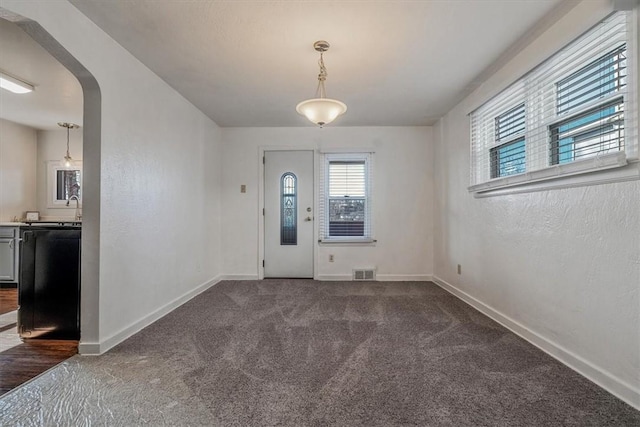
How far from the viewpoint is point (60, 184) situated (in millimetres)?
5094

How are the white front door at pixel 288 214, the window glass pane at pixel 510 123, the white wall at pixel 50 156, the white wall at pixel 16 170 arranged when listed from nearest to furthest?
1. the window glass pane at pixel 510 123
2. the white wall at pixel 16 170
3. the white front door at pixel 288 214
4. the white wall at pixel 50 156

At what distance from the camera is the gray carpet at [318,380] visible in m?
1.57

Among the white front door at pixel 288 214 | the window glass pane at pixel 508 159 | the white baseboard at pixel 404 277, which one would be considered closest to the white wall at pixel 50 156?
the white front door at pixel 288 214

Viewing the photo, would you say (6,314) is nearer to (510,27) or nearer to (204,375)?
(204,375)

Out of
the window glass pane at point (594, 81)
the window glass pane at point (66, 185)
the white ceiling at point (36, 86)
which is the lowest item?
the window glass pane at point (66, 185)

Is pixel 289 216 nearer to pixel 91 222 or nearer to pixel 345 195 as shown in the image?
pixel 345 195

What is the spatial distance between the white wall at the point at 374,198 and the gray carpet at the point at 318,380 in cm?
176

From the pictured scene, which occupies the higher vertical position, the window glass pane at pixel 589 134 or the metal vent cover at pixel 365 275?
the window glass pane at pixel 589 134

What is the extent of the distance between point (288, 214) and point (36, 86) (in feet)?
11.0

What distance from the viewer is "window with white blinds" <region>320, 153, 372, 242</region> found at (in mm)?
4883

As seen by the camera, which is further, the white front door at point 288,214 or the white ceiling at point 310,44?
the white front door at point 288,214

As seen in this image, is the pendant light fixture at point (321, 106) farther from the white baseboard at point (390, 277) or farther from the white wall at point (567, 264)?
the white baseboard at point (390, 277)

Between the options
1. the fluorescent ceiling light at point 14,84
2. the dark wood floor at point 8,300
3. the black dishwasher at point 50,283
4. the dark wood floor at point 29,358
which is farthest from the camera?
the dark wood floor at point 8,300

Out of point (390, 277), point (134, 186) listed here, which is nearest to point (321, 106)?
point (134, 186)
